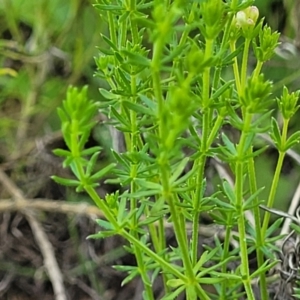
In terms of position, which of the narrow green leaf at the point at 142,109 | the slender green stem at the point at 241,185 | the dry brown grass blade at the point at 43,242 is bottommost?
the dry brown grass blade at the point at 43,242

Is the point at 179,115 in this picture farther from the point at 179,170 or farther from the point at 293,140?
Answer: the point at 293,140

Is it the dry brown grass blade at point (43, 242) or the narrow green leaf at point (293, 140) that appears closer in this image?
the narrow green leaf at point (293, 140)

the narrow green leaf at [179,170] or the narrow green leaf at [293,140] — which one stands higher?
the narrow green leaf at [293,140]

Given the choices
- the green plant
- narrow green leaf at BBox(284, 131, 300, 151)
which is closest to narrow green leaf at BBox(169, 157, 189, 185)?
the green plant

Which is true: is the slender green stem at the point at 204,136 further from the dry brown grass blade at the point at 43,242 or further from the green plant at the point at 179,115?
the dry brown grass blade at the point at 43,242

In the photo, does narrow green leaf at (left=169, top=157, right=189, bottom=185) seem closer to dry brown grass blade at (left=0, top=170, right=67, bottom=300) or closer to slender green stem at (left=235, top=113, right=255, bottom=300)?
slender green stem at (left=235, top=113, right=255, bottom=300)

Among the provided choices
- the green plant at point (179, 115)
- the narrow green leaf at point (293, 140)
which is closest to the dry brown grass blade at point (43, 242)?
the green plant at point (179, 115)

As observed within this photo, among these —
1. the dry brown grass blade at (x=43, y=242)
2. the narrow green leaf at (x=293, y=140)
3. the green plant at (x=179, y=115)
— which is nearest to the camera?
the green plant at (x=179, y=115)

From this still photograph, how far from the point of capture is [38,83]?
102 cm

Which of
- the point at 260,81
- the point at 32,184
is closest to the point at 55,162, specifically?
the point at 32,184

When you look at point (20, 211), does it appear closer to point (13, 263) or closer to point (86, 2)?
point (13, 263)

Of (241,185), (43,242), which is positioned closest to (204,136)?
(241,185)

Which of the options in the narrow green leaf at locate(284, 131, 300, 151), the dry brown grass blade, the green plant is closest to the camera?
the green plant

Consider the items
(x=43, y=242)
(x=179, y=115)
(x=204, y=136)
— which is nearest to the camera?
(x=179, y=115)
